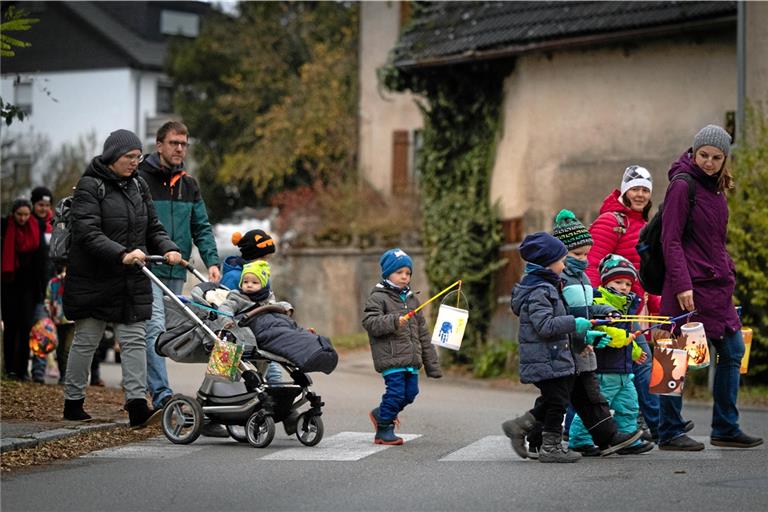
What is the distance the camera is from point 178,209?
12.2m

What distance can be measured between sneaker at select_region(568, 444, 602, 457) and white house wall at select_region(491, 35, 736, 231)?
413 inches

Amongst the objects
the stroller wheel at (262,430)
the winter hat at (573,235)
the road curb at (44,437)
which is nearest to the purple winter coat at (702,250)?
the winter hat at (573,235)

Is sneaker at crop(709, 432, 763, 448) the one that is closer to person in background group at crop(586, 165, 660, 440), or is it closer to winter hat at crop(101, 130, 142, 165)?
person in background group at crop(586, 165, 660, 440)

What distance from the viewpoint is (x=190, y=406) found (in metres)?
10.5

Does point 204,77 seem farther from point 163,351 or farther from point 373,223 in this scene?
point 163,351

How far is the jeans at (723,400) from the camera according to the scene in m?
10.3

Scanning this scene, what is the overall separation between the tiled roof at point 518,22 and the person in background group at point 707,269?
30.8 feet

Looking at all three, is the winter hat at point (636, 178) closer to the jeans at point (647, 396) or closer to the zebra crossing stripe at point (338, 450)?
the jeans at point (647, 396)

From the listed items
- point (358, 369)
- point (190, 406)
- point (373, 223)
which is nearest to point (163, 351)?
point (190, 406)

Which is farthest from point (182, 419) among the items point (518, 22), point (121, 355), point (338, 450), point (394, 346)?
point (518, 22)

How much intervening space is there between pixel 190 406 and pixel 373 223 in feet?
79.9

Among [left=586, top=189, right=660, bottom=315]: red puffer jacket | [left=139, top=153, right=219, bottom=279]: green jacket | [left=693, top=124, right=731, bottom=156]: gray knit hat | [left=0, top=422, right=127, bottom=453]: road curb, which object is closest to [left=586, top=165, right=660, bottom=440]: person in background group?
[left=586, top=189, right=660, bottom=315]: red puffer jacket

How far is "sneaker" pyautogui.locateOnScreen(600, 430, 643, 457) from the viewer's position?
9.88m

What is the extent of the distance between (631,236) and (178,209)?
3.60 meters
